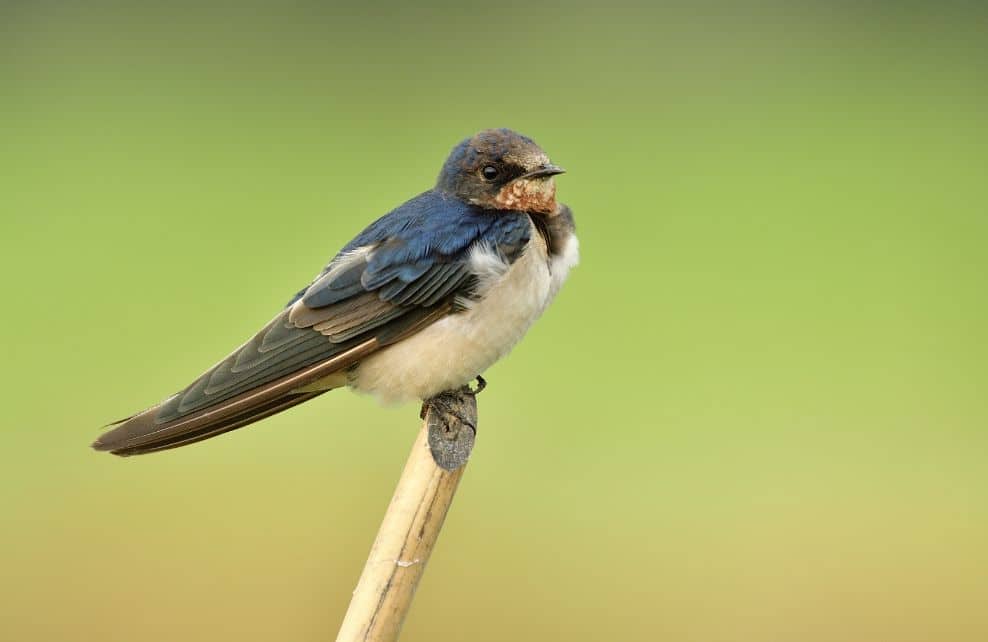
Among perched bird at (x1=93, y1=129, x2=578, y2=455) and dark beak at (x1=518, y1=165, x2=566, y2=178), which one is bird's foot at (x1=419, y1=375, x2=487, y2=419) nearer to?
perched bird at (x1=93, y1=129, x2=578, y2=455)

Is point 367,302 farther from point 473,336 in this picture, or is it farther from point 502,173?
point 502,173

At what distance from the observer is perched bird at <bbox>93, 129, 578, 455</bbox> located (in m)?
1.67

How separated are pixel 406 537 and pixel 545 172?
63 centimetres

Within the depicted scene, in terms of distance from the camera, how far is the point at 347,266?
5.69 ft

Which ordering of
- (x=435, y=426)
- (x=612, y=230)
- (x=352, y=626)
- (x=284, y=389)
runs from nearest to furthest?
(x=352, y=626)
(x=435, y=426)
(x=284, y=389)
(x=612, y=230)

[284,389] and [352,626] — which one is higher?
[284,389]

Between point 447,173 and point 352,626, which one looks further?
point 447,173

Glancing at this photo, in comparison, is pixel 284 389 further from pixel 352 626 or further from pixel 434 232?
pixel 352 626

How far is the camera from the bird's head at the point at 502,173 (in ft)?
5.75

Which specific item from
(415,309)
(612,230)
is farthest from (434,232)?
(612,230)

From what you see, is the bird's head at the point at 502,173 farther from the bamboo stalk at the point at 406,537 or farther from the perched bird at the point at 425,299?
the bamboo stalk at the point at 406,537

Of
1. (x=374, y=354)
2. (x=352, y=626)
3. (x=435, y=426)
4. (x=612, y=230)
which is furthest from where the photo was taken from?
(x=612, y=230)

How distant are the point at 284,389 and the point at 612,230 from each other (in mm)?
4101

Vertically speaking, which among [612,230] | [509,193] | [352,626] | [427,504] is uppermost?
[612,230]
